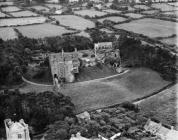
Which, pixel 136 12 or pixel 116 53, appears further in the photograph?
pixel 136 12

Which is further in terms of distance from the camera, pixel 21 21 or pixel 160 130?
pixel 21 21

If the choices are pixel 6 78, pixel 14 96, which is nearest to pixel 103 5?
pixel 6 78

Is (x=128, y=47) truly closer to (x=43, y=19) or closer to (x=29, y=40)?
(x=29, y=40)

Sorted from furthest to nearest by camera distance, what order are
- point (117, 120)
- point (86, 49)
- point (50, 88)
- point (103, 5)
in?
point (103, 5) → point (86, 49) → point (50, 88) → point (117, 120)

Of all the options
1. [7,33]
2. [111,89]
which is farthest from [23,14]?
[111,89]

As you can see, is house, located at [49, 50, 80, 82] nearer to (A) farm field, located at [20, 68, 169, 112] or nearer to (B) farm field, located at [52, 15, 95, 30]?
(A) farm field, located at [20, 68, 169, 112]

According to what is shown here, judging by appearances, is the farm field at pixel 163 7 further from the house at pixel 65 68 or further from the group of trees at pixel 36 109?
the group of trees at pixel 36 109

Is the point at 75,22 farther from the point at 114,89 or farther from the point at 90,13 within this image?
the point at 114,89
